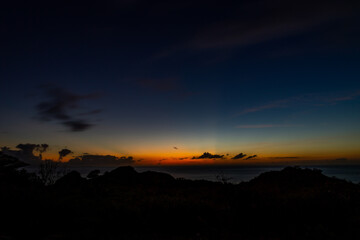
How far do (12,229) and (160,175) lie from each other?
14.0m

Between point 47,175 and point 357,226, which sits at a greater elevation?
point 47,175

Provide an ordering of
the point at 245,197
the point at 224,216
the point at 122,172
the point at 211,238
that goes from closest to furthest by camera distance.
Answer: the point at 211,238
the point at 224,216
the point at 245,197
the point at 122,172

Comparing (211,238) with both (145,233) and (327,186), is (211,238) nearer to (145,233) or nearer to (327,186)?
(145,233)

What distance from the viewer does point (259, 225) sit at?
645 centimetres

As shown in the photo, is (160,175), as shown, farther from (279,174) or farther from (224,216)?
(224,216)

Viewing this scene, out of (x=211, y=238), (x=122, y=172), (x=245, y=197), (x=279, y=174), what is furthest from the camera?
(x=122, y=172)

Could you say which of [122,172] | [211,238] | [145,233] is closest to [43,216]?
[145,233]

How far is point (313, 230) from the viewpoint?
550 cm

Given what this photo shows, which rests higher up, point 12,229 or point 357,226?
point 12,229

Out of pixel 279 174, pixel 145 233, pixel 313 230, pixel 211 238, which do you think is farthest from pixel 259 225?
pixel 279 174

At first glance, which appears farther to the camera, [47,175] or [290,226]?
[47,175]

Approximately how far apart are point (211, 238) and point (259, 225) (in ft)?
6.39

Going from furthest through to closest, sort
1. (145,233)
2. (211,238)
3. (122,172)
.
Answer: (122,172) → (145,233) → (211,238)

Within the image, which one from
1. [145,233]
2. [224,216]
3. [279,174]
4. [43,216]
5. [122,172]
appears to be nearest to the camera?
[145,233]
